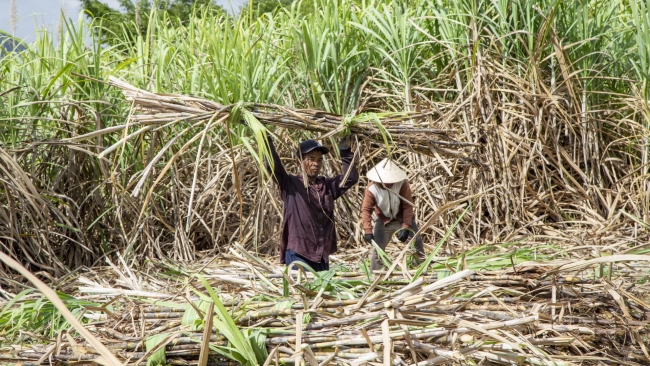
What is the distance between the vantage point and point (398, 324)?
2117 millimetres

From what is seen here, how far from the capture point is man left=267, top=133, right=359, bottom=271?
386cm

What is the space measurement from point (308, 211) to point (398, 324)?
1.80 m

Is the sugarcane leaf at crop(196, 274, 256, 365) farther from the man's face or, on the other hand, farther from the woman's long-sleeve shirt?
the woman's long-sleeve shirt

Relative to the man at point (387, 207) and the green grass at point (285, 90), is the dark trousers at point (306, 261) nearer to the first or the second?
the man at point (387, 207)

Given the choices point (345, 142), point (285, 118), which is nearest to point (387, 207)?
point (345, 142)

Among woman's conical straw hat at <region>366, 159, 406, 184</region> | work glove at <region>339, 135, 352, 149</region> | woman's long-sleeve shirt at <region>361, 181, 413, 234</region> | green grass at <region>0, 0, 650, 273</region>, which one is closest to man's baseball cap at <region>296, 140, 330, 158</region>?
work glove at <region>339, 135, 352, 149</region>

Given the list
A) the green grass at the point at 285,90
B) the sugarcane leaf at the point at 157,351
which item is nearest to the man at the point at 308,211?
the green grass at the point at 285,90

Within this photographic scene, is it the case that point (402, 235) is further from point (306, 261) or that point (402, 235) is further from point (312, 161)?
point (312, 161)

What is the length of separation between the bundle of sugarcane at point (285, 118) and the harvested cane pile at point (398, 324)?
0.73m

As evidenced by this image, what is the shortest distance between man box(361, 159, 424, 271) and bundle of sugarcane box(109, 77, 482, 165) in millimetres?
714

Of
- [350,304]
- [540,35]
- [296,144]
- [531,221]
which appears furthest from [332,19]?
[350,304]

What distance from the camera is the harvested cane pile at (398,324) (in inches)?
82.0

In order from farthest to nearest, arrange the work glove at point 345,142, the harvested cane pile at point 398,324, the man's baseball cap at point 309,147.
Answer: the man's baseball cap at point 309,147 → the work glove at point 345,142 → the harvested cane pile at point 398,324

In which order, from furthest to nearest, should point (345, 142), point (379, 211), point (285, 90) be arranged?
point (285, 90) → point (379, 211) → point (345, 142)
